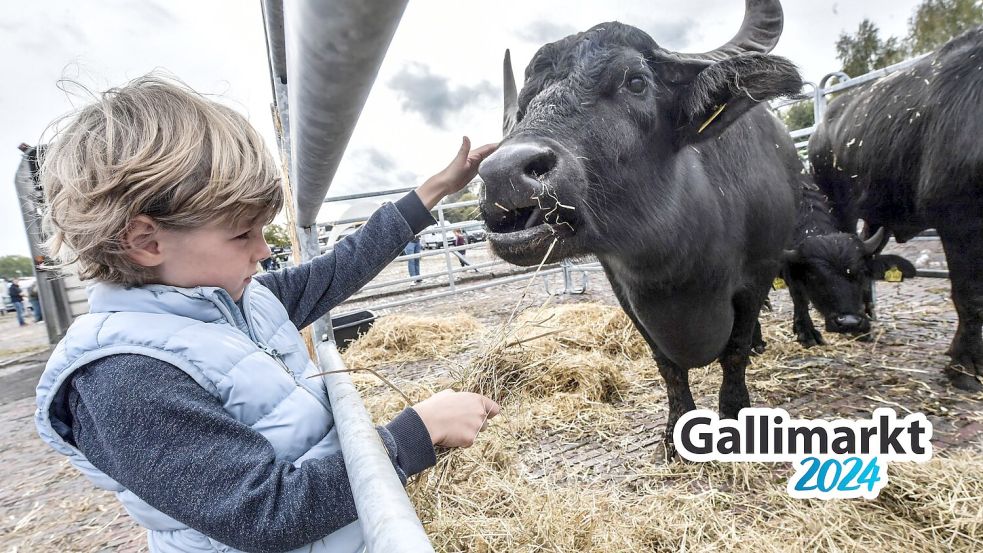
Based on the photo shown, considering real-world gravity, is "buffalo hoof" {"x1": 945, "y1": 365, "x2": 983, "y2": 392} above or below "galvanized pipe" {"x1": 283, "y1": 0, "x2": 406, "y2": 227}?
below

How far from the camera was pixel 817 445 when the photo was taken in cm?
221

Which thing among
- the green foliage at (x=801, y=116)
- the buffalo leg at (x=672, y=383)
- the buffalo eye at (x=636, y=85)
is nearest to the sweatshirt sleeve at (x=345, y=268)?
the buffalo eye at (x=636, y=85)

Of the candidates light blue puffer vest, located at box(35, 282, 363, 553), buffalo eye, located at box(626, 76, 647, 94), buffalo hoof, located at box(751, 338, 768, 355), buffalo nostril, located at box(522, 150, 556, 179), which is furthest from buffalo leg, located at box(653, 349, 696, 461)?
light blue puffer vest, located at box(35, 282, 363, 553)

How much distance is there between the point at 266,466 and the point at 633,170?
4.82 ft

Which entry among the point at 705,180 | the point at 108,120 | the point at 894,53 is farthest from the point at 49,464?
the point at 894,53

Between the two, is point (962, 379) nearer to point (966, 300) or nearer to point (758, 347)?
point (966, 300)

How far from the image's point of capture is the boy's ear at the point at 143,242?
0.91 metres

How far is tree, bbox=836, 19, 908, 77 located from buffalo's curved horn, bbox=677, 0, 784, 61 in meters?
26.0

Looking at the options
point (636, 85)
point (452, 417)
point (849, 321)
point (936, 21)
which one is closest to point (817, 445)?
point (849, 321)

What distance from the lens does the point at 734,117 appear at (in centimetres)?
186

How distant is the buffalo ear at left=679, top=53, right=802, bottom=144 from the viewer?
173 cm

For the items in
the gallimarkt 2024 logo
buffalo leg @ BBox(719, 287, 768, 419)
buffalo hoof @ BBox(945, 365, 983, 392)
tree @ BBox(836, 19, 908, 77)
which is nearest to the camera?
the gallimarkt 2024 logo

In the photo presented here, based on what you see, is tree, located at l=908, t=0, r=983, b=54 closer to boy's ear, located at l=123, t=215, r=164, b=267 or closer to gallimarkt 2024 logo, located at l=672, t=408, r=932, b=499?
gallimarkt 2024 logo, located at l=672, t=408, r=932, b=499

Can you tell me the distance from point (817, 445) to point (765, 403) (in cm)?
70
